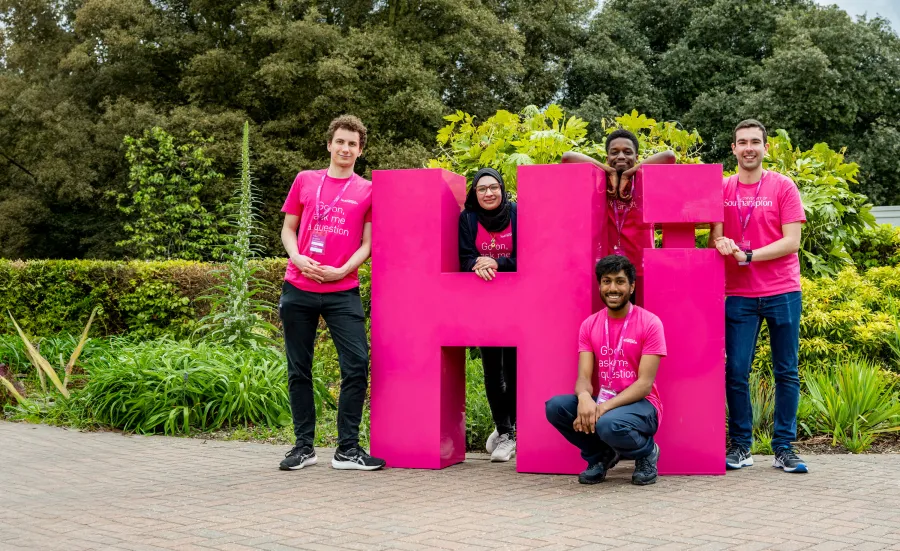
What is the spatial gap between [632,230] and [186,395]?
13.2 feet

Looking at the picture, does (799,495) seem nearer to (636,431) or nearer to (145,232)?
(636,431)

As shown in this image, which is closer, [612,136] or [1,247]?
[612,136]

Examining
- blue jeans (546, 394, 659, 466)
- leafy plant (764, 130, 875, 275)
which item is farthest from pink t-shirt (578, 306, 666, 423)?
leafy plant (764, 130, 875, 275)

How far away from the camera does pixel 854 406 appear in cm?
641

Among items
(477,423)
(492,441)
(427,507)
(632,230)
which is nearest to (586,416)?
(427,507)

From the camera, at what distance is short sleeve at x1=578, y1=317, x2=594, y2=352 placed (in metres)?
5.28

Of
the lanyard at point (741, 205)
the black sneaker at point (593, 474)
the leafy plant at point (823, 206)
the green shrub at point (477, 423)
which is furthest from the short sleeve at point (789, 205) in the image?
the leafy plant at point (823, 206)

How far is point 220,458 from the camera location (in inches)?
249

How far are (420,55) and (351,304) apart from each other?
18937 millimetres

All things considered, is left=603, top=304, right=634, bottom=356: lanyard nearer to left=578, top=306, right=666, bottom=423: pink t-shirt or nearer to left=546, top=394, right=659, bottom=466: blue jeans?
left=578, top=306, right=666, bottom=423: pink t-shirt

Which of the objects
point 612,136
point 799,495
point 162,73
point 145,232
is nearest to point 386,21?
point 162,73

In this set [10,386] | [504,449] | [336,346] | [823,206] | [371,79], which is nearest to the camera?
[336,346]

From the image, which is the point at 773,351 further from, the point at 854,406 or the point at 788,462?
the point at 854,406

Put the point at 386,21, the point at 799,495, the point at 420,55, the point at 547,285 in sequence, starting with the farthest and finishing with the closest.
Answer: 1. the point at 386,21
2. the point at 420,55
3. the point at 547,285
4. the point at 799,495
